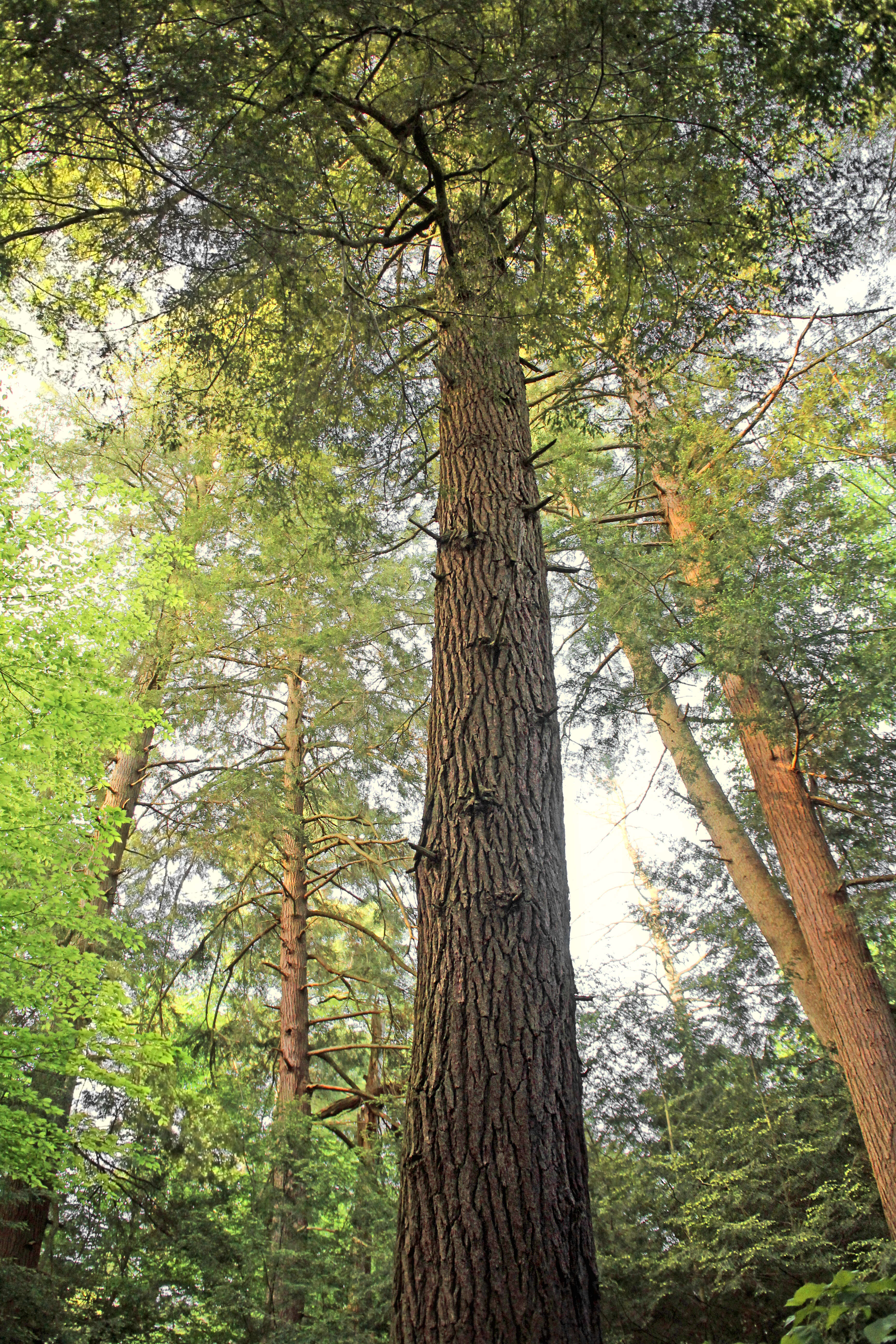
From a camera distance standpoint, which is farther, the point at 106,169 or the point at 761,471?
the point at 761,471

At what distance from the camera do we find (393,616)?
8570 mm

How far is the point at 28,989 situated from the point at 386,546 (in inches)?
178

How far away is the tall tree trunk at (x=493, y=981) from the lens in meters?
2.19

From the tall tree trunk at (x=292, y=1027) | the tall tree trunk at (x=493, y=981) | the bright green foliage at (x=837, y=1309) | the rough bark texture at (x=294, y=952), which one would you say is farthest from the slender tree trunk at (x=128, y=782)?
the bright green foliage at (x=837, y=1309)

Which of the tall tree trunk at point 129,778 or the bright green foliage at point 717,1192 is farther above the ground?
the tall tree trunk at point 129,778

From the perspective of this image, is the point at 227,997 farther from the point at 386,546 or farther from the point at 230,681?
the point at 386,546

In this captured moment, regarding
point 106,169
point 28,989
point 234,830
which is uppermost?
point 106,169

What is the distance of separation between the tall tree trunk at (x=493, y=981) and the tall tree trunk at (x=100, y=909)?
4607 millimetres

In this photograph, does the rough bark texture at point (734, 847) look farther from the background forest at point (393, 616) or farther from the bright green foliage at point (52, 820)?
the bright green foliage at point (52, 820)

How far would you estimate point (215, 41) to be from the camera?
3070 millimetres

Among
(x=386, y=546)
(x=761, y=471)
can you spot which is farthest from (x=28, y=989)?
(x=761, y=471)

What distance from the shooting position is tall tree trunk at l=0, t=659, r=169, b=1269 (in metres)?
6.67

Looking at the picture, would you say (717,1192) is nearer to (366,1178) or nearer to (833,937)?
(833,937)

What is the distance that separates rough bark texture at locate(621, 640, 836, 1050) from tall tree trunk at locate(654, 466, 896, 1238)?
48cm
